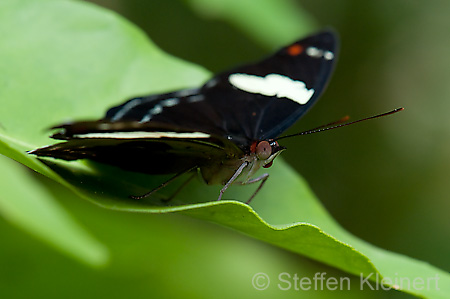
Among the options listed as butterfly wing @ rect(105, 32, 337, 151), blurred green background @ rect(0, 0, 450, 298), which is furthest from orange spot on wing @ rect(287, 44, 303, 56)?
blurred green background @ rect(0, 0, 450, 298)

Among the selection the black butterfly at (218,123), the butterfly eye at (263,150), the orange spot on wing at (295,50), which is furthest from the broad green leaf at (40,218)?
the orange spot on wing at (295,50)

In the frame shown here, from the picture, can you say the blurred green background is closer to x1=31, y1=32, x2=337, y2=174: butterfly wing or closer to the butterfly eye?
x1=31, y1=32, x2=337, y2=174: butterfly wing

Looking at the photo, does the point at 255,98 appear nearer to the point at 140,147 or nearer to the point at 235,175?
the point at 235,175

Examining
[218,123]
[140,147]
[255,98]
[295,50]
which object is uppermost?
[295,50]

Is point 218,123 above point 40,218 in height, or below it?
above

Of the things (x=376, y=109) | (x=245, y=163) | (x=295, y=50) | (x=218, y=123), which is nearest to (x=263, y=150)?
(x=245, y=163)

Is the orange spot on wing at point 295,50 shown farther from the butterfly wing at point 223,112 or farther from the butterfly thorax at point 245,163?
the butterfly thorax at point 245,163

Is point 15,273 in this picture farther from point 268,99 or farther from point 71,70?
point 268,99
